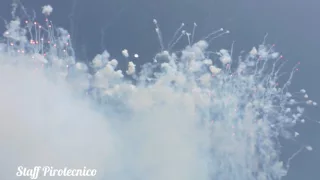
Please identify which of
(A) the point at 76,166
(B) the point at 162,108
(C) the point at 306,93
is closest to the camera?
(A) the point at 76,166

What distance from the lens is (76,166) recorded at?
386 centimetres

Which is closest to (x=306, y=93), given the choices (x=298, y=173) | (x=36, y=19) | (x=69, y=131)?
(x=298, y=173)

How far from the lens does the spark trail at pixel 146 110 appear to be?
378 cm

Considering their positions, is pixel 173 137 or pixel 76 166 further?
pixel 173 137

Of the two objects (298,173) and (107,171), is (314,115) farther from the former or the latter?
(107,171)

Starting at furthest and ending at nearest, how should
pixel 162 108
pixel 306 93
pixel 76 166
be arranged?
pixel 306 93, pixel 162 108, pixel 76 166

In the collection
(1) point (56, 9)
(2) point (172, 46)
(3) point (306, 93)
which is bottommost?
(3) point (306, 93)

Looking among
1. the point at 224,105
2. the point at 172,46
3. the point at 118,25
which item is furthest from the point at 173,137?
the point at 118,25

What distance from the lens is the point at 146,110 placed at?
13.5ft

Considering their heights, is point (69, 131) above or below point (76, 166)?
above

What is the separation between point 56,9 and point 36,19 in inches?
8.4

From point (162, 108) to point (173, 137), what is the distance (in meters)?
0.31

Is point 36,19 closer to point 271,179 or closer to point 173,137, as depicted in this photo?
point 173,137

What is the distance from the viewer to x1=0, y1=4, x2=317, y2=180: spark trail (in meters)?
3.78
